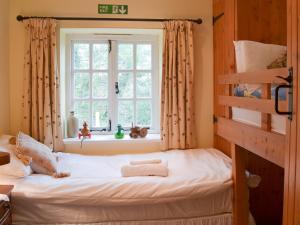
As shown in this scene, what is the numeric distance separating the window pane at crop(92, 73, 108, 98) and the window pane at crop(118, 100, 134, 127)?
0.27m

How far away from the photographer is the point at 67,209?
2.34 m

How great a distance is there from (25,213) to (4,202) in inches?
16.1

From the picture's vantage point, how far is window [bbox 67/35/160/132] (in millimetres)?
3865

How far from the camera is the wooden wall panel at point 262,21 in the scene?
106 inches

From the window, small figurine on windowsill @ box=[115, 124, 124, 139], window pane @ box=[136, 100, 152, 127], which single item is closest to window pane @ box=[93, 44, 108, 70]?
the window

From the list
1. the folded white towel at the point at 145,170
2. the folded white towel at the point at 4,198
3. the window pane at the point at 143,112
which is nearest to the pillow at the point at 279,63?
the folded white towel at the point at 145,170

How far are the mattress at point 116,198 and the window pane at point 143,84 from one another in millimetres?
1619

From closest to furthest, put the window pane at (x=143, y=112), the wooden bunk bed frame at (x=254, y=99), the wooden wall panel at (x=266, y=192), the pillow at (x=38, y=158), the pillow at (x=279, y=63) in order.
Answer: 1. the wooden bunk bed frame at (x=254, y=99)
2. the pillow at (x=279, y=63)
3. the pillow at (x=38, y=158)
4. the wooden wall panel at (x=266, y=192)
5. the window pane at (x=143, y=112)

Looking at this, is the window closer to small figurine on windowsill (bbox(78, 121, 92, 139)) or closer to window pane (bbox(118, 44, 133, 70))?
window pane (bbox(118, 44, 133, 70))

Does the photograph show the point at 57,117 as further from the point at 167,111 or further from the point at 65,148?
the point at 167,111

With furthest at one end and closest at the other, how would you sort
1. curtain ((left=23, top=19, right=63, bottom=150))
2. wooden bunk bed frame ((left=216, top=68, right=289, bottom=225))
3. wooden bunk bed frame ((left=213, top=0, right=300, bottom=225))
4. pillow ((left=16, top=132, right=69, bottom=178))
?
curtain ((left=23, top=19, right=63, bottom=150)) → pillow ((left=16, top=132, right=69, bottom=178)) → wooden bunk bed frame ((left=216, top=68, right=289, bottom=225)) → wooden bunk bed frame ((left=213, top=0, right=300, bottom=225))

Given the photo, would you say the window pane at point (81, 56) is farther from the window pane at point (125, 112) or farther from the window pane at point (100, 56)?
the window pane at point (125, 112)

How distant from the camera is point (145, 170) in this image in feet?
8.57

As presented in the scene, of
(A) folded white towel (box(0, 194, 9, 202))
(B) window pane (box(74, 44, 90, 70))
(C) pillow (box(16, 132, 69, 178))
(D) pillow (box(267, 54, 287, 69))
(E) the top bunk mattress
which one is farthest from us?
(B) window pane (box(74, 44, 90, 70))
